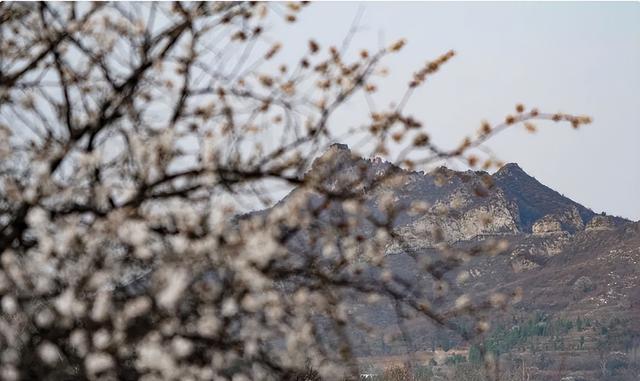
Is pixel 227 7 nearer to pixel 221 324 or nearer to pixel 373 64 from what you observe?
pixel 373 64

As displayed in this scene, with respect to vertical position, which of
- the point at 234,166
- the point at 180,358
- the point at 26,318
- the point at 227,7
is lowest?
the point at 180,358

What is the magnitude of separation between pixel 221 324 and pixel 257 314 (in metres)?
0.19

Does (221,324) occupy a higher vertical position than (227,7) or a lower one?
lower

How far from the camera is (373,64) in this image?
4.25 metres

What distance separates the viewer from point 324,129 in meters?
4.17

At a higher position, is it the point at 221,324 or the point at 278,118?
the point at 278,118

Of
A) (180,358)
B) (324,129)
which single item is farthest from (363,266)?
(180,358)

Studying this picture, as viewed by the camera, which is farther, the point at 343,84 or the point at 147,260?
the point at 343,84

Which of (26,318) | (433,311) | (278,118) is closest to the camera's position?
(26,318)

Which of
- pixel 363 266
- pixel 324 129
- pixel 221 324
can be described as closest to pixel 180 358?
pixel 221 324

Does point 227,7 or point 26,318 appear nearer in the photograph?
point 26,318

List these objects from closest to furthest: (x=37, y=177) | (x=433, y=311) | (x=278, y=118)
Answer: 1. (x=37, y=177)
2. (x=433, y=311)
3. (x=278, y=118)

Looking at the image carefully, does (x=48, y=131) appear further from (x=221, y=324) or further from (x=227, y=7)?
(x=221, y=324)

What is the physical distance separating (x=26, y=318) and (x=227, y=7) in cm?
165
